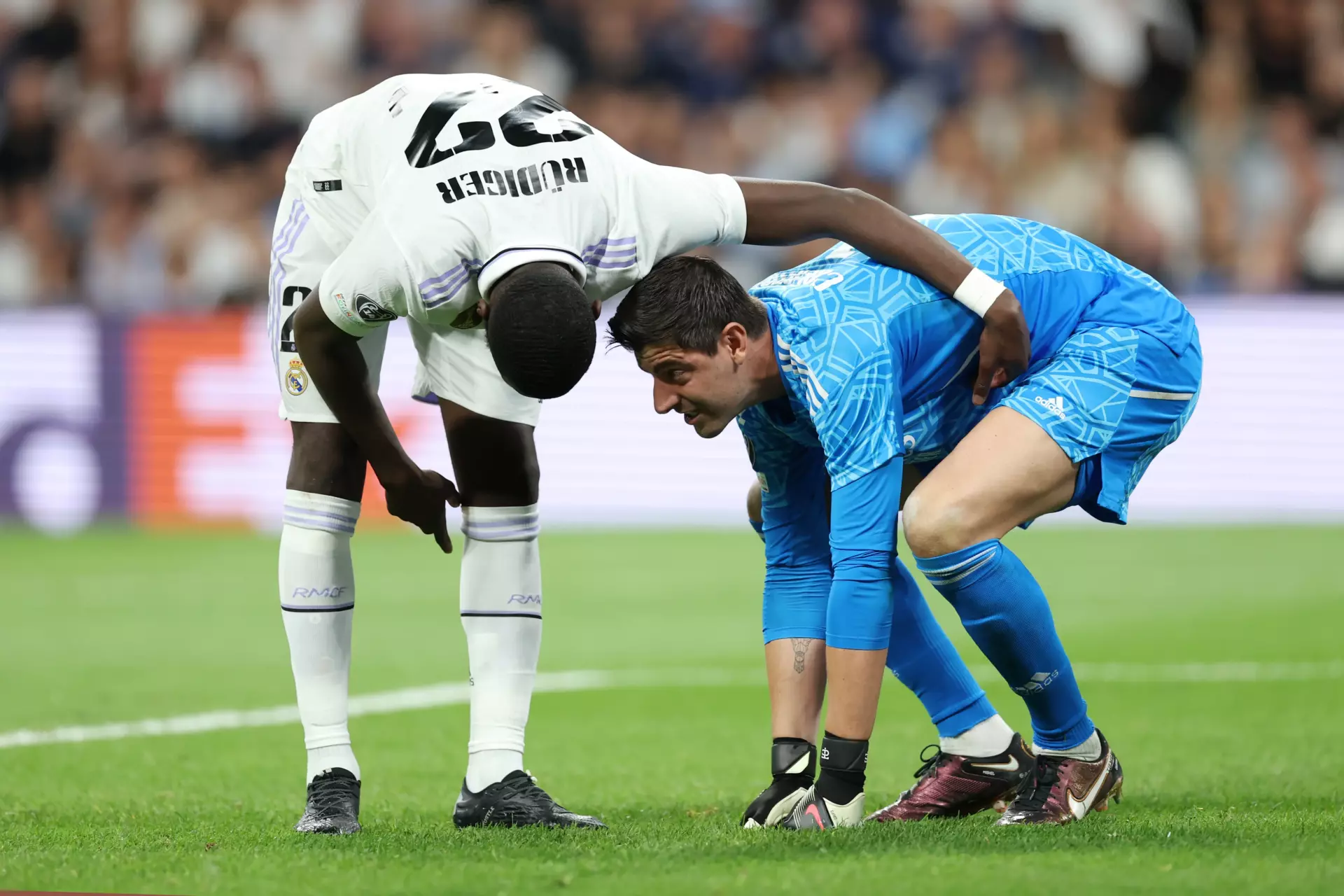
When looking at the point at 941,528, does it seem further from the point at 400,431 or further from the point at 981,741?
the point at 400,431

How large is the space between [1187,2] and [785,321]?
40.3 ft

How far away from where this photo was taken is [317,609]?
4.68 metres

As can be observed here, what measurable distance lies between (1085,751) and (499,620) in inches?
61.2

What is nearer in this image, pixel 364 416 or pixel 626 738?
pixel 364 416

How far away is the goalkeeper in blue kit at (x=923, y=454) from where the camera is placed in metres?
4.18

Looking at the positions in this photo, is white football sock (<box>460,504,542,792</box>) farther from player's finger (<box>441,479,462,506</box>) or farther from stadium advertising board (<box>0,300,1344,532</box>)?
stadium advertising board (<box>0,300,1344,532</box>)

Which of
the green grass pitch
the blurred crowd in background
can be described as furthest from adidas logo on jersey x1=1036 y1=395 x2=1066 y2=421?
the blurred crowd in background

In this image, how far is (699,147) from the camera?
1585cm

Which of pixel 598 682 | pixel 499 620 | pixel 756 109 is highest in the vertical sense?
pixel 756 109

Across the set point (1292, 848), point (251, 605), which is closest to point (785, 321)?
point (1292, 848)

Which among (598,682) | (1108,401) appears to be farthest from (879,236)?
(598,682)

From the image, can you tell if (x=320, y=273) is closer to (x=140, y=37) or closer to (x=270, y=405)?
(x=270, y=405)

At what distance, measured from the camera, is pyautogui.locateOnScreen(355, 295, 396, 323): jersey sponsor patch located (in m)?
4.11

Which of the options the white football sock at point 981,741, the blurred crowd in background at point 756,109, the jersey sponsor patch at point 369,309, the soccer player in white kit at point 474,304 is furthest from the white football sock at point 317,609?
the blurred crowd in background at point 756,109
